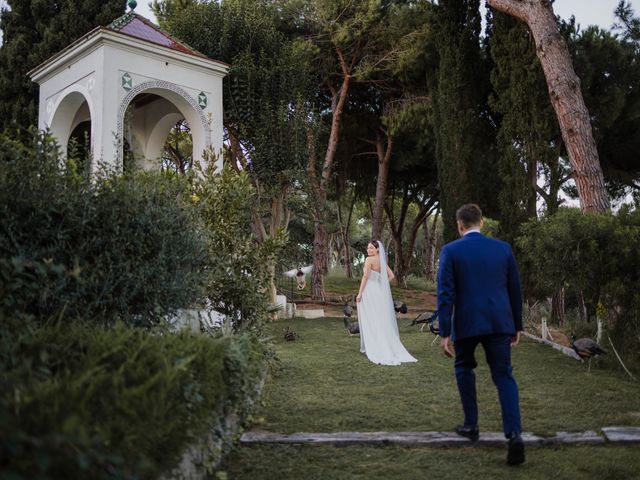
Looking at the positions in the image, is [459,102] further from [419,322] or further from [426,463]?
[426,463]

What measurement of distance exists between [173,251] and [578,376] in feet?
17.9

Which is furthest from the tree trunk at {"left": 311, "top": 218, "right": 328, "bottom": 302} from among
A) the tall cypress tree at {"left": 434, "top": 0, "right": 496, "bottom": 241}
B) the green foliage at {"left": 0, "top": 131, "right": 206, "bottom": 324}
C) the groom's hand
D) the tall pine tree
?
the groom's hand

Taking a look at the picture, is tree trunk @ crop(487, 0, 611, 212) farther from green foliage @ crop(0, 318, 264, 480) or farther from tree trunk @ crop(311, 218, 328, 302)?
tree trunk @ crop(311, 218, 328, 302)

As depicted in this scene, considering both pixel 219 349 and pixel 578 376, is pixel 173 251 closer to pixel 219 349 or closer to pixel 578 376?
pixel 219 349

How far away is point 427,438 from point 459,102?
1336cm

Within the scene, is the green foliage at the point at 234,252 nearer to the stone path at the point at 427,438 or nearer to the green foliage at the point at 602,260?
the stone path at the point at 427,438

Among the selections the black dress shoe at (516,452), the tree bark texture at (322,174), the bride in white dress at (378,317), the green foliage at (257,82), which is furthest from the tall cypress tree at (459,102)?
the black dress shoe at (516,452)

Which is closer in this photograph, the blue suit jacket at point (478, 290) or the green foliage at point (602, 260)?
the blue suit jacket at point (478, 290)

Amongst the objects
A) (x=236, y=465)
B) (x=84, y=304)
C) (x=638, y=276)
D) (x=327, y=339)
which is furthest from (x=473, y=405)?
(x=327, y=339)

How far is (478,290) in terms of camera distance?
4.21 meters

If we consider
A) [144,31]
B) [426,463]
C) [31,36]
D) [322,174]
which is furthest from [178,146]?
[426,463]

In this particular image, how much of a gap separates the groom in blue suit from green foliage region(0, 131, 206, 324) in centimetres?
226

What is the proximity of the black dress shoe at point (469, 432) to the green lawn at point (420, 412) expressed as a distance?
0.18m

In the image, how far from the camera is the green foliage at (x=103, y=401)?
5.56 ft
